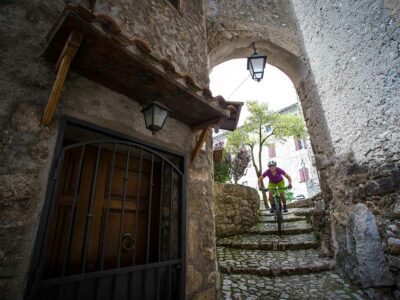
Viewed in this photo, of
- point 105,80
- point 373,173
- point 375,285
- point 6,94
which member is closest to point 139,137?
point 105,80

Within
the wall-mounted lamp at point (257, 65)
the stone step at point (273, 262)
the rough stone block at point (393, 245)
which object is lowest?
the stone step at point (273, 262)

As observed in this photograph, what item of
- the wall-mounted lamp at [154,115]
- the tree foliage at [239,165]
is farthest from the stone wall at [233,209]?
the tree foliage at [239,165]

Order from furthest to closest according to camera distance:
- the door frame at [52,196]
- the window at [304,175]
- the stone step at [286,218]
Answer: the window at [304,175] → the stone step at [286,218] → the door frame at [52,196]

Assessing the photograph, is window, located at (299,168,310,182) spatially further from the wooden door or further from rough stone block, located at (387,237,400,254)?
the wooden door

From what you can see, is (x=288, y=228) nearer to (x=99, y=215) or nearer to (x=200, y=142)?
(x=200, y=142)

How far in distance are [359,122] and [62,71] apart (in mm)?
3853

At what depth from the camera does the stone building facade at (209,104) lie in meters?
1.54

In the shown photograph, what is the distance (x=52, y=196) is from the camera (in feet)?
5.29

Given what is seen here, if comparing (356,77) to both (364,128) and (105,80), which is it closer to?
(364,128)

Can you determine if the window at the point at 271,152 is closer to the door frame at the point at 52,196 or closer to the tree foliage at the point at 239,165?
the tree foliage at the point at 239,165

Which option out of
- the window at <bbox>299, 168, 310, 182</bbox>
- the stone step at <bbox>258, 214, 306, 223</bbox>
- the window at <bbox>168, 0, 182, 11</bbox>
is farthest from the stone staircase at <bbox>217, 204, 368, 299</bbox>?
the window at <bbox>299, 168, 310, 182</bbox>

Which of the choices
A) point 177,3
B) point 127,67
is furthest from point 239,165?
point 127,67

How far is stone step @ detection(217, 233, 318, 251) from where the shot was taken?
4.49 m

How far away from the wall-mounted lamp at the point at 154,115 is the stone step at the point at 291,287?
2.46 m
